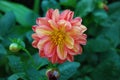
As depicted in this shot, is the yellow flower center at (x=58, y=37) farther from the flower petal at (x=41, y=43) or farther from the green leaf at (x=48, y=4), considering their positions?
the green leaf at (x=48, y=4)

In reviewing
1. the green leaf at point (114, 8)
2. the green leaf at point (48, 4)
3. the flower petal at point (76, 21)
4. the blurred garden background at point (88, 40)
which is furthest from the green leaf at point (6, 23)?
the green leaf at point (114, 8)

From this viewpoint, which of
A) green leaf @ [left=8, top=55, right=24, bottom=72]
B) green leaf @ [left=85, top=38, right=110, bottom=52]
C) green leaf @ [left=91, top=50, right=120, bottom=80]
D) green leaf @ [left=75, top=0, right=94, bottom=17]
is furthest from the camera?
green leaf @ [left=75, top=0, right=94, bottom=17]

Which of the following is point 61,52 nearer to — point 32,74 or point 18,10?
point 32,74

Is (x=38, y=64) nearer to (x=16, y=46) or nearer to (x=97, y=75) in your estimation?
(x=16, y=46)

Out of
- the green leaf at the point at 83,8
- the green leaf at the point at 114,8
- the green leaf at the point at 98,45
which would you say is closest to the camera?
the green leaf at the point at 98,45

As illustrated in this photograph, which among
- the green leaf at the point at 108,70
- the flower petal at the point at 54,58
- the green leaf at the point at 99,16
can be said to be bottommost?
the green leaf at the point at 108,70

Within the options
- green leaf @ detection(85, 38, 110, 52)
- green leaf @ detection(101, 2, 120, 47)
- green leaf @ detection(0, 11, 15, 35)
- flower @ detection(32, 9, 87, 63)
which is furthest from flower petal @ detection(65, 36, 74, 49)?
green leaf @ detection(101, 2, 120, 47)

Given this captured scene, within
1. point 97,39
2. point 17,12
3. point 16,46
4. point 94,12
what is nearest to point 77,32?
point 16,46

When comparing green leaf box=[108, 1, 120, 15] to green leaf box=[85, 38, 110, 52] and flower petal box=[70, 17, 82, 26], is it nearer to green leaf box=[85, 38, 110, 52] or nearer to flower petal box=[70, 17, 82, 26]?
green leaf box=[85, 38, 110, 52]
